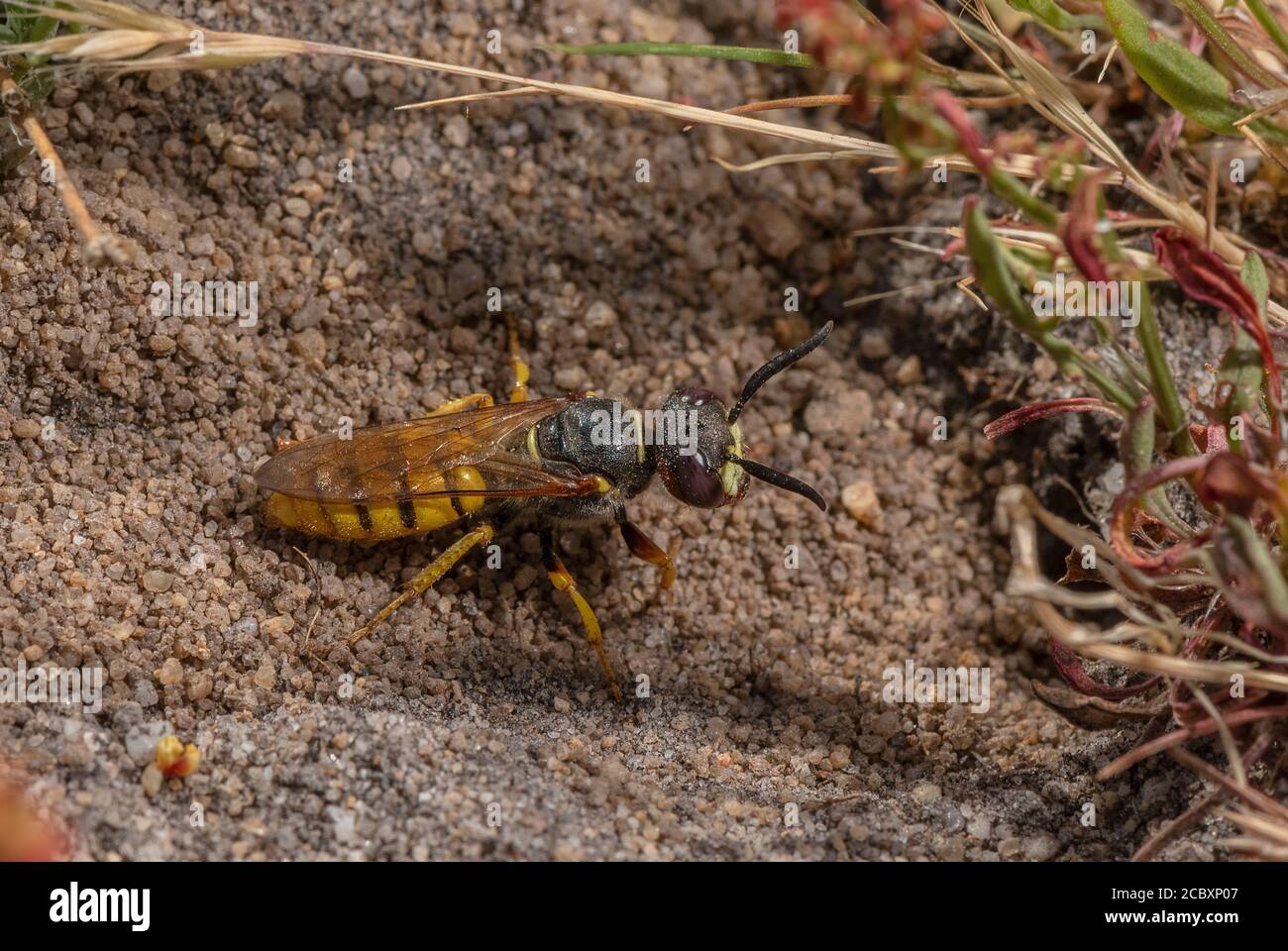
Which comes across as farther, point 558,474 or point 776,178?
point 776,178

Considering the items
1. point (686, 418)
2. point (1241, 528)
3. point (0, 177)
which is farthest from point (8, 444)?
point (1241, 528)

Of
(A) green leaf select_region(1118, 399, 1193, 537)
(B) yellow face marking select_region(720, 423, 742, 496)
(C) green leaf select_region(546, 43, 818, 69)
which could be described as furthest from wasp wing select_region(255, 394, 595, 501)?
(A) green leaf select_region(1118, 399, 1193, 537)

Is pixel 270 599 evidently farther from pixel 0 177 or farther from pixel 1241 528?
pixel 1241 528

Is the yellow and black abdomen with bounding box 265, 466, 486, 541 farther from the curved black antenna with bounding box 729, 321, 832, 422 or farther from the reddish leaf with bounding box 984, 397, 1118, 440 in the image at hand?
the reddish leaf with bounding box 984, 397, 1118, 440

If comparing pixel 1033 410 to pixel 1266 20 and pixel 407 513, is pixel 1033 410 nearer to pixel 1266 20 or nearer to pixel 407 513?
pixel 1266 20

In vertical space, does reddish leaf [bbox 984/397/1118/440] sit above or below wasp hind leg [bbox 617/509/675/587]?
above
